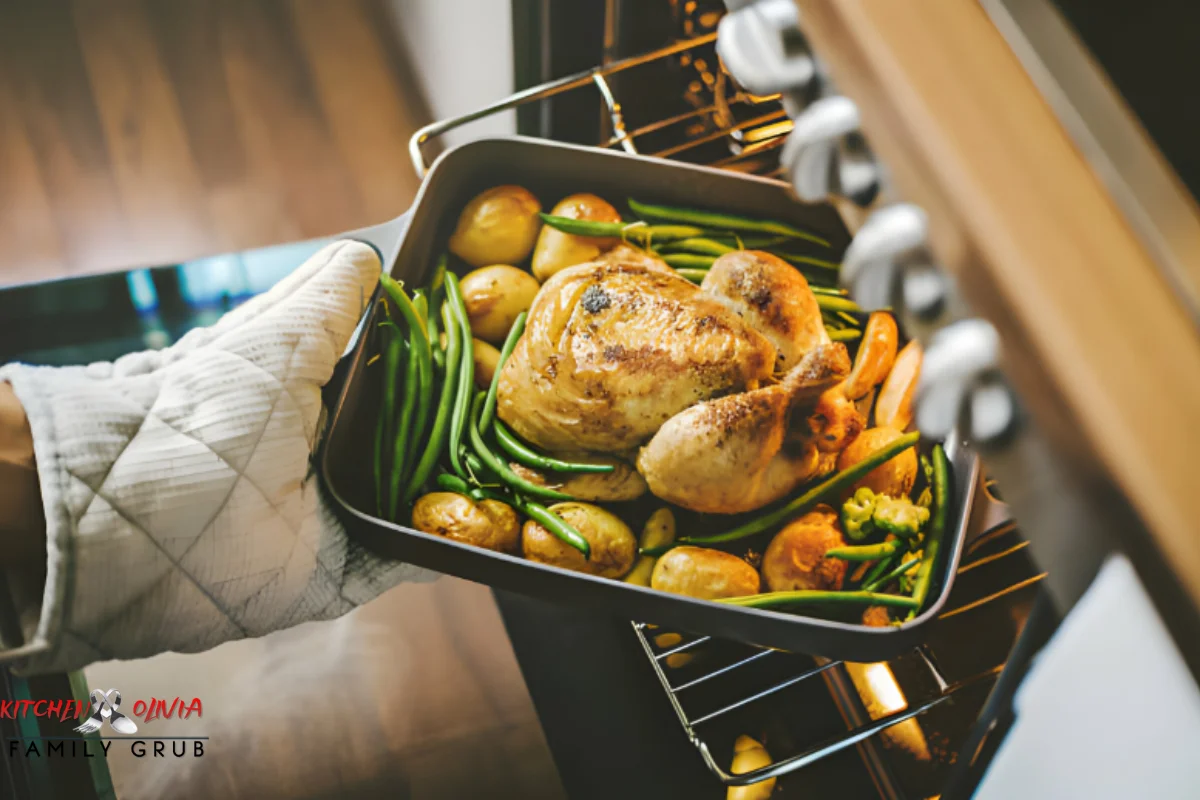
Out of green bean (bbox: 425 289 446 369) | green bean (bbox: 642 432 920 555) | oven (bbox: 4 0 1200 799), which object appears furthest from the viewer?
green bean (bbox: 425 289 446 369)

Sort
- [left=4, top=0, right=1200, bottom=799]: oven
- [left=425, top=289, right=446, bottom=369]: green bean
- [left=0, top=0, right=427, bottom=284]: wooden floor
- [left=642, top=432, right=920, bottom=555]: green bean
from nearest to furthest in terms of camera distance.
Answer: [left=4, top=0, right=1200, bottom=799]: oven
[left=642, top=432, right=920, bottom=555]: green bean
[left=425, top=289, right=446, bottom=369]: green bean
[left=0, top=0, right=427, bottom=284]: wooden floor

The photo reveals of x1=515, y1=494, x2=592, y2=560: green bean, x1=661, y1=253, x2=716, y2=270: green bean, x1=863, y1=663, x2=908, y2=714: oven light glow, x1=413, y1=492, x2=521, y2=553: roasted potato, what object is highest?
x1=661, y1=253, x2=716, y2=270: green bean

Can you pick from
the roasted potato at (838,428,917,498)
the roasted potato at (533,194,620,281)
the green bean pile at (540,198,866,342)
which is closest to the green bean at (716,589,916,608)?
the roasted potato at (838,428,917,498)

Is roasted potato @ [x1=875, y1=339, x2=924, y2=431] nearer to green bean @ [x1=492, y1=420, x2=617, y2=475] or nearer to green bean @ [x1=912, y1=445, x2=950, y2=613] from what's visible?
green bean @ [x1=912, y1=445, x2=950, y2=613]

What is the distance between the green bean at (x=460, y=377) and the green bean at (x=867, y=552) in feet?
1.26

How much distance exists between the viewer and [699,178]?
969 mm

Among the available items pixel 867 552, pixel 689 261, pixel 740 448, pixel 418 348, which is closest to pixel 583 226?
pixel 689 261

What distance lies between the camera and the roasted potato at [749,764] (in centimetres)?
86

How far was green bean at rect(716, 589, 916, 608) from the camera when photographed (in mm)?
734

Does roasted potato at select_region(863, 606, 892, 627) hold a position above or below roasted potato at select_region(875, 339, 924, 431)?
below

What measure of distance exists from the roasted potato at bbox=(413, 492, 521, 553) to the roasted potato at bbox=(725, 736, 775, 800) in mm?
321

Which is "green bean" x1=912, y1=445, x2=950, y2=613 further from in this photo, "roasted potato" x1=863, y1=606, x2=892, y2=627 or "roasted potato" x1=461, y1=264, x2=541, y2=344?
"roasted potato" x1=461, y1=264, x2=541, y2=344

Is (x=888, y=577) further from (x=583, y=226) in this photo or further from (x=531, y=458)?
(x=583, y=226)

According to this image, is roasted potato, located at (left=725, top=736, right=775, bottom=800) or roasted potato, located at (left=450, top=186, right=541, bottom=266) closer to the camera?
roasted potato, located at (left=725, top=736, right=775, bottom=800)
